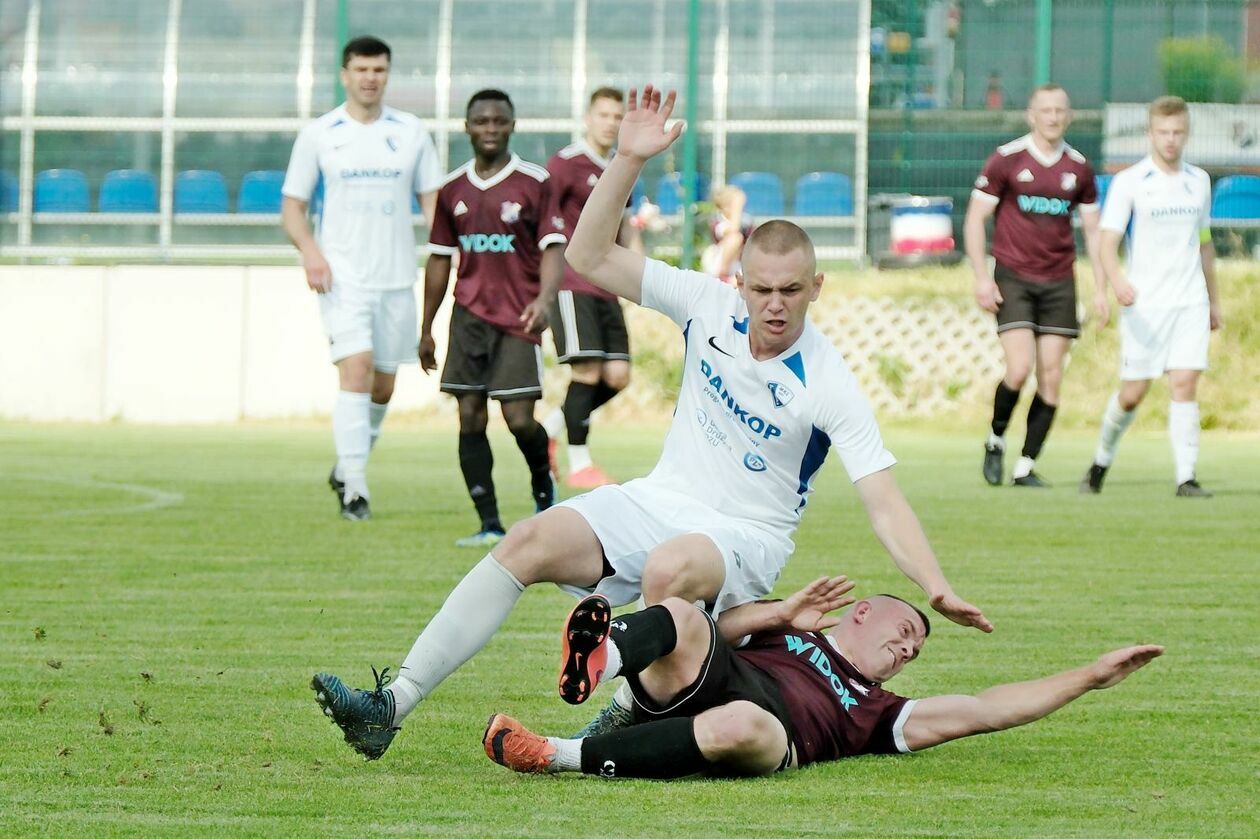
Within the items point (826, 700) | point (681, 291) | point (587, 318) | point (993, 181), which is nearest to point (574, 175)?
point (587, 318)

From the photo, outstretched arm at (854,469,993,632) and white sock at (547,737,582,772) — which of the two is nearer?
white sock at (547,737,582,772)

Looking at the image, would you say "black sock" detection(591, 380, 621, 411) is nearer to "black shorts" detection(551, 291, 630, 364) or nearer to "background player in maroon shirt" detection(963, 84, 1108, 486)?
"black shorts" detection(551, 291, 630, 364)

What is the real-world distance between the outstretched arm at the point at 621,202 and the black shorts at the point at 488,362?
4762 mm

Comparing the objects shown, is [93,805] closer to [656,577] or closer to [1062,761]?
[656,577]

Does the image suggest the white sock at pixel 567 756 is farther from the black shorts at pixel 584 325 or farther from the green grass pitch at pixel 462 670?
the black shorts at pixel 584 325

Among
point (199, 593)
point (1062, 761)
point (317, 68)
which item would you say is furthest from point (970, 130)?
point (1062, 761)

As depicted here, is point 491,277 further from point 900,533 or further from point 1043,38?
point 1043,38

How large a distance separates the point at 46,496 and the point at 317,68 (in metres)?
10.3

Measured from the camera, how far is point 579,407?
12734 millimetres

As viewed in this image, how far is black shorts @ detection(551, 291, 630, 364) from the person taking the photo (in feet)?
40.6

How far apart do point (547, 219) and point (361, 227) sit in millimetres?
1292

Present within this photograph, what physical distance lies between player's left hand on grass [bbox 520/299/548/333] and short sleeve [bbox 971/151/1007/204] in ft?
15.2

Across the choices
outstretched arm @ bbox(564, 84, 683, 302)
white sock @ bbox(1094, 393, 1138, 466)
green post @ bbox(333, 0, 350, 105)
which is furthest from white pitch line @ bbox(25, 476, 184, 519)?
green post @ bbox(333, 0, 350, 105)

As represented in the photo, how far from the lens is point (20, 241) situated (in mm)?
21156
